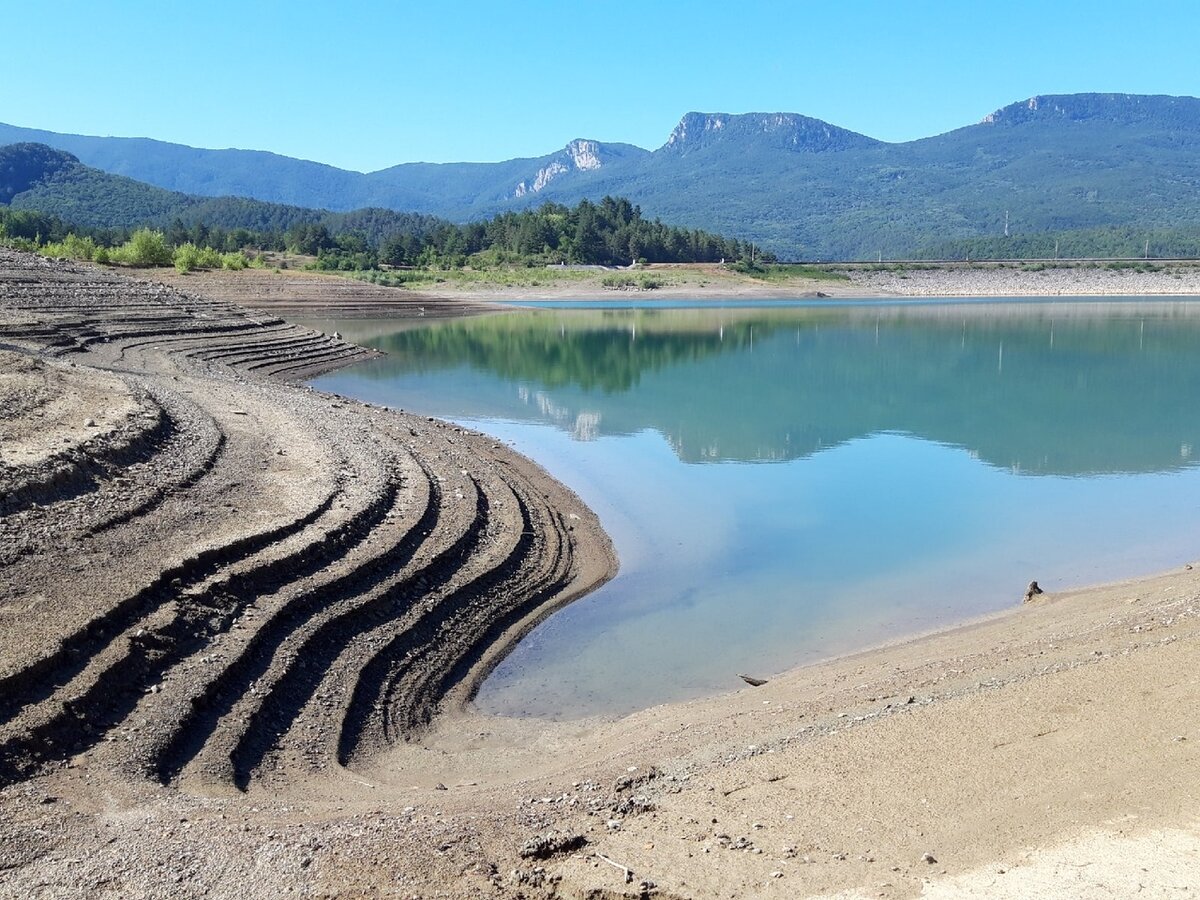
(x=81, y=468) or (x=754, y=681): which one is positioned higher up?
(x=81, y=468)

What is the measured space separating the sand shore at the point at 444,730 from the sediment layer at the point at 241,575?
0.04m

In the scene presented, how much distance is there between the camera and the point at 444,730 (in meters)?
8.84

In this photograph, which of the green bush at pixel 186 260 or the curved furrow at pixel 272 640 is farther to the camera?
the green bush at pixel 186 260

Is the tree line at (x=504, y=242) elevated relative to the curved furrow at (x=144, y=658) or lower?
elevated

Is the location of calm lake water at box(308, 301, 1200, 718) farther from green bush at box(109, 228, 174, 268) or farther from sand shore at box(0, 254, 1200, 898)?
green bush at box(109, 228, 174, 268)

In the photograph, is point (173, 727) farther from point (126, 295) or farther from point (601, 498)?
point (126, 295)

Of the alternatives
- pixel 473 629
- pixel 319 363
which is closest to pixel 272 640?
pixel 473 629

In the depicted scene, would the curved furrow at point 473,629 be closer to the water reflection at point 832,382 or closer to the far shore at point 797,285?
the water reflection at point 832,382

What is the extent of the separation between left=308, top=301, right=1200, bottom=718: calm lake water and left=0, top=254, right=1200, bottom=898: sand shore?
0.85 metres

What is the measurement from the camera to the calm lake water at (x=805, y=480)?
11.2 meters

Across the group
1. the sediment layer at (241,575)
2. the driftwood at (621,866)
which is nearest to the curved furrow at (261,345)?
the sediment layer at (241,575)

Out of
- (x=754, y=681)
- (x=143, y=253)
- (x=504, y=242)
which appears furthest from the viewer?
(x=504, y=242)

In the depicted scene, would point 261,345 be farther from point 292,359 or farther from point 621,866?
point 621,866

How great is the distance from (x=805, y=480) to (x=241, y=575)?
12.0 metres
